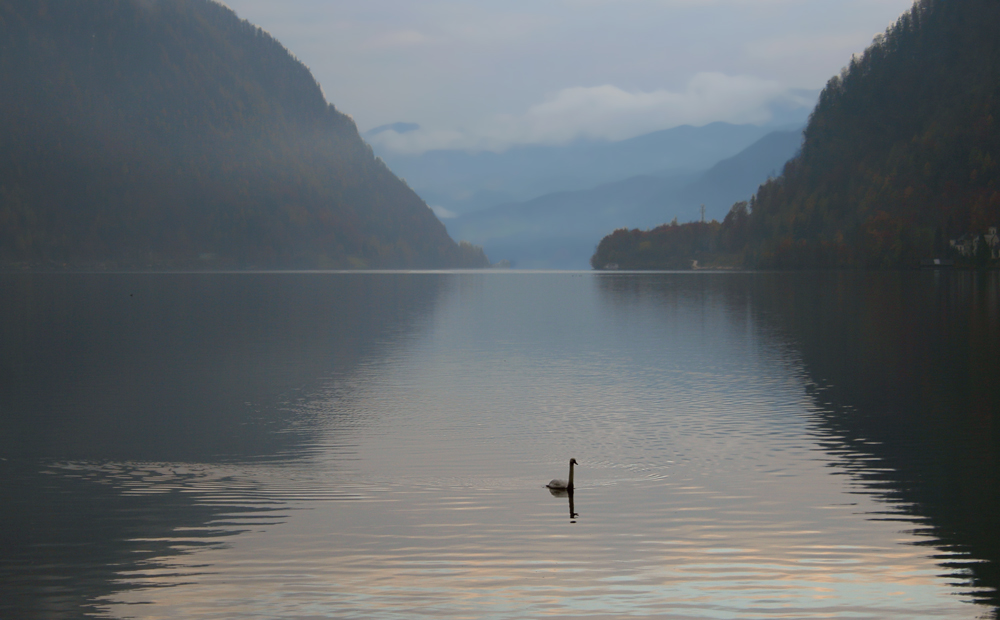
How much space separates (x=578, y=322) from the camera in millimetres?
87688

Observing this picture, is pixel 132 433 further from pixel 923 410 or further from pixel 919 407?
pixel 919 407

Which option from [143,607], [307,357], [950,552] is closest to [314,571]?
[143,607]

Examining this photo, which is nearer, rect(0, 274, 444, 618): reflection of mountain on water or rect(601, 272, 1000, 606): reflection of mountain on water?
rect(0, 274, 444, 618): reflection of mountain on water

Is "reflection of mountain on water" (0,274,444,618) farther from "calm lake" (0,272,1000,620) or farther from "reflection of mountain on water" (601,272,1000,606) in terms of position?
"reflection of mountain on water" (601,272,1000,606)

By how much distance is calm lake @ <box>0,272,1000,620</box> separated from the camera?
1683 cm

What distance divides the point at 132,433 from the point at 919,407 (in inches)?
1127

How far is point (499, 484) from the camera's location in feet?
81.1

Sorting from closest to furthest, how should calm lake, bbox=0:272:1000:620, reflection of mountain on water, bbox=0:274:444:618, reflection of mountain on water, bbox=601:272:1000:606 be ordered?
calm lake, bbox=0:272:1000:620 → reflection of mountain on water, bbox=0:274:444:618 → reflection of mountain on water, bbox=601:272:1000:606

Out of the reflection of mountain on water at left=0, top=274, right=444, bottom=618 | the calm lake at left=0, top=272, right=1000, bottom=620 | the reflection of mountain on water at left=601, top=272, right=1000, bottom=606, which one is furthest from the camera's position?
the reflection of mountain on water at left=601, top=272, right=1000, bottom=606

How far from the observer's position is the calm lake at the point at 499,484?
16.8 meters

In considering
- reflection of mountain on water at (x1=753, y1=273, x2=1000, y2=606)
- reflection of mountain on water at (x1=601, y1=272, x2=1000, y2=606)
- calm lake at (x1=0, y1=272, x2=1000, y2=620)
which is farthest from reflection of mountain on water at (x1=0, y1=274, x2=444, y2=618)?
reflection of mountain on water at (x1=753, y1=273, x2=1000, y2=606)

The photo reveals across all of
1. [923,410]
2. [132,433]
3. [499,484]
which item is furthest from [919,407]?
[132,433]

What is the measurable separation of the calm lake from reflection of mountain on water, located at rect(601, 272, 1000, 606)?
15 cm

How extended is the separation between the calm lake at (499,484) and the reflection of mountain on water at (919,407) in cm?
15
